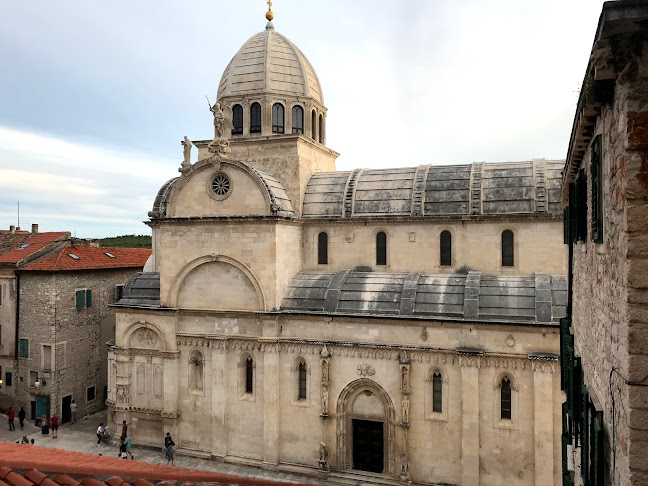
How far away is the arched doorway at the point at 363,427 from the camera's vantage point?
21.4 meters

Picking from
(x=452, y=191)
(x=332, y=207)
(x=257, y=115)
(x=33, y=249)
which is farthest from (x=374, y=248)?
(x=33, y=249)

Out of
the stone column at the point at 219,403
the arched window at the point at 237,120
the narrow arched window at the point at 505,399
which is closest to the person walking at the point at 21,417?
the stone column at the point at 219,403

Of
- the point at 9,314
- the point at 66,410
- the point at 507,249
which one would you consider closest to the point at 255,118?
the point at 507,249

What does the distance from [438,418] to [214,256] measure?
38.5ft

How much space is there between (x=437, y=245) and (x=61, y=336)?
20.5 metres

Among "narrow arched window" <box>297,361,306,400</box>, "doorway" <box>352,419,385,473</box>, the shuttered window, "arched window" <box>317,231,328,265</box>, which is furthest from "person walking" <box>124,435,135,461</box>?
the shuttered window

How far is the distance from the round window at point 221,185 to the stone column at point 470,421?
12486 millimetres

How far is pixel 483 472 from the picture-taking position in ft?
64.7

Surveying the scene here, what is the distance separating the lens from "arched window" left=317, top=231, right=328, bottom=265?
25094 millimetres

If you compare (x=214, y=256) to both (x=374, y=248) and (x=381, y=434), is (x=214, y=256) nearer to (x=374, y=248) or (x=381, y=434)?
(x=374, y=248)

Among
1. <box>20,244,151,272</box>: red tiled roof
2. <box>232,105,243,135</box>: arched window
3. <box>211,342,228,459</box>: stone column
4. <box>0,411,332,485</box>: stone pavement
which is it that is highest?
<box>232,105,243,135</box>: arched window

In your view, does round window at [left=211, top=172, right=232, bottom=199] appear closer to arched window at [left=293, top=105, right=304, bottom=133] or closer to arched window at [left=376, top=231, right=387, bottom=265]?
arched window at [left=293, top=105, right=304, bottom=133]

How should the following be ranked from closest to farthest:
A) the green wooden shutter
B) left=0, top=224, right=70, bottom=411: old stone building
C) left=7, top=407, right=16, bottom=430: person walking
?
left=7, top=407, right=16, bottom=430: person walking → left=0, top=224, right=70, bottom=411: old stone building → the green wooden shutter

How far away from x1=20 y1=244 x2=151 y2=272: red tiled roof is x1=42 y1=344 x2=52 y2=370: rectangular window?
4149 millimetres
